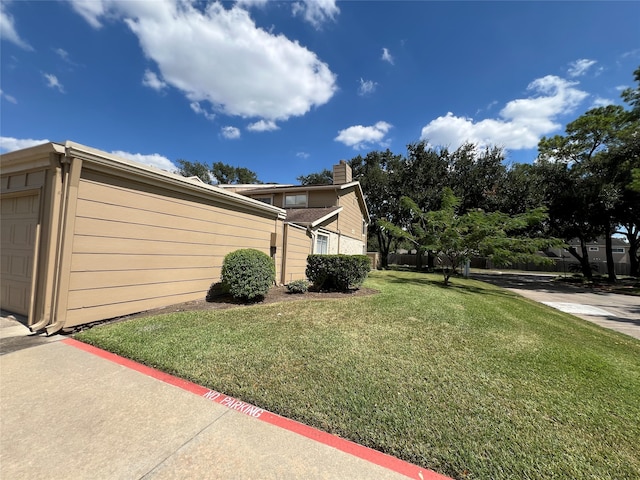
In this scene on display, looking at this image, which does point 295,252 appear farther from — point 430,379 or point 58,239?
point 430,379

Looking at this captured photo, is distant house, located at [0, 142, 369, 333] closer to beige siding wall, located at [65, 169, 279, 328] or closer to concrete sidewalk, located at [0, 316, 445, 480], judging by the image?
beige siding wall, located at [65, 169, 279, 328]

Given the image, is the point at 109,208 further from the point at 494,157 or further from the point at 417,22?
the point at 494,157

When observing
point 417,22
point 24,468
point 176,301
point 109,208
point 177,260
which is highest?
point 417,22

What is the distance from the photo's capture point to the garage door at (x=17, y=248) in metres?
4.90

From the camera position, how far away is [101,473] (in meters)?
1.87

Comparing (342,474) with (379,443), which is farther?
(379,443)

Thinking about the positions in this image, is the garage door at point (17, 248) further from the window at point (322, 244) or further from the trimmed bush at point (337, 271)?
the window at point (322, 244)

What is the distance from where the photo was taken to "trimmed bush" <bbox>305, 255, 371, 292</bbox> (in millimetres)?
8289

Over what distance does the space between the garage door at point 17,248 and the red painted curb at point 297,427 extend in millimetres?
2990

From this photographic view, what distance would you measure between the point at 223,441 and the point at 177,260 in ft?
15.4

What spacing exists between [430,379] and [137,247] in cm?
547

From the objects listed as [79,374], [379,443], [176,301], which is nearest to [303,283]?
[176,301]

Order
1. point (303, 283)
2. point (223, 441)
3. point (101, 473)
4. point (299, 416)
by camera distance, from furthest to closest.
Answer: point (303, 283) < point (299, 416) < point (223, 441) < point (101, 473)

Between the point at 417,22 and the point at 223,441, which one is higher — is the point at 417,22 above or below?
above
